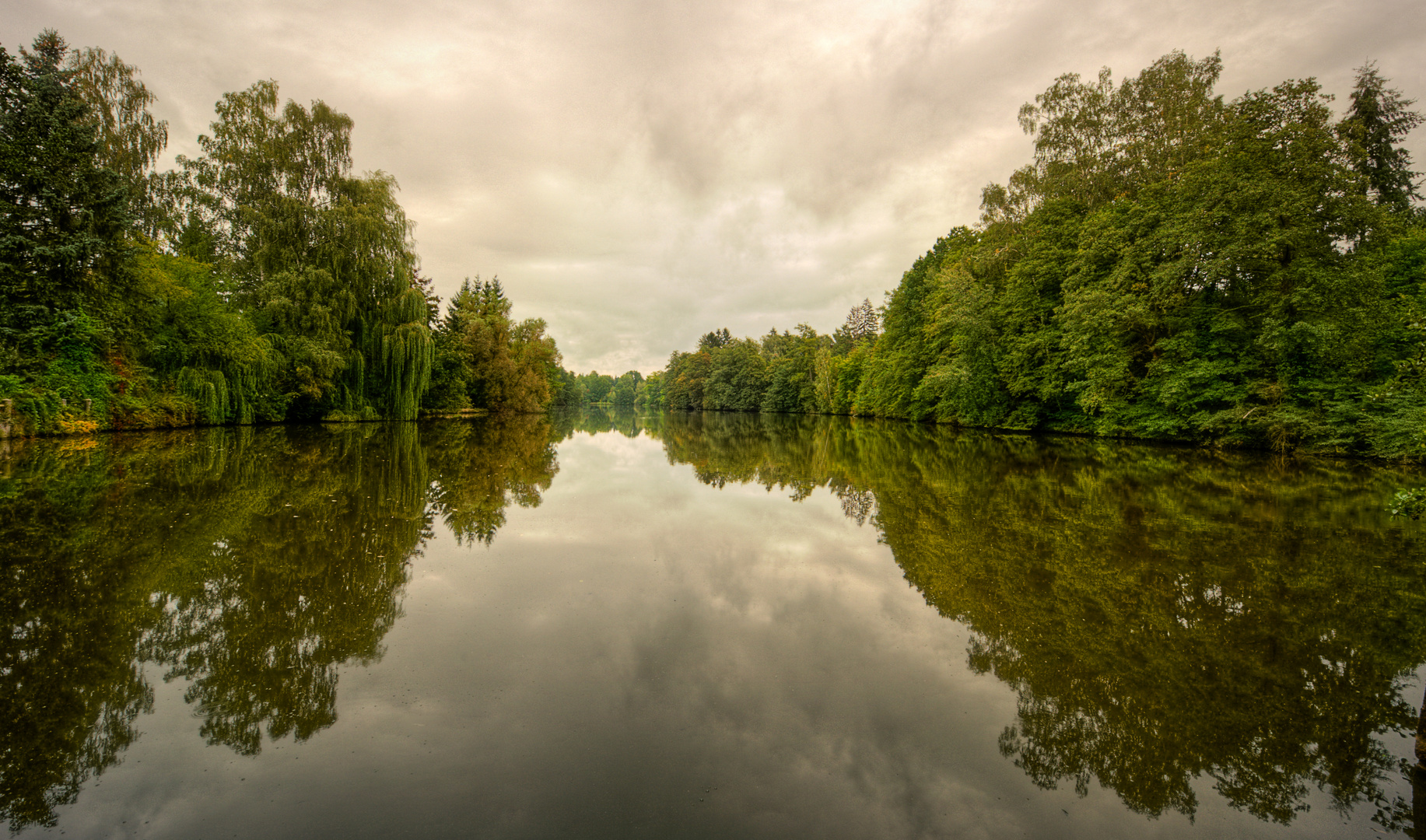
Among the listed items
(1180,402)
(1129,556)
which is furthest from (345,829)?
(1180,402)

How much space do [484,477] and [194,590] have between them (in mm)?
6641

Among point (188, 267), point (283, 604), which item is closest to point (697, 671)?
point (283, 604)

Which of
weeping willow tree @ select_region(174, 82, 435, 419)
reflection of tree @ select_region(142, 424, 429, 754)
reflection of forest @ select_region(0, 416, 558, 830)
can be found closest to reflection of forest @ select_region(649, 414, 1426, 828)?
reflection of tree @ select_region(142, 424, 429, 754)

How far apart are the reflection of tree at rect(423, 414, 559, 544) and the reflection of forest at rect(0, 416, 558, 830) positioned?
7 centimetres

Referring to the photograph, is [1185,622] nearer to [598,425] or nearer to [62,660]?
[62,660]

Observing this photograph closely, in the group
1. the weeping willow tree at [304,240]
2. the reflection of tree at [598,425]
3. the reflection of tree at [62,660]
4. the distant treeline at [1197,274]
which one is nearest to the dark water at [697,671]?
the reflection of tree at [62,660]

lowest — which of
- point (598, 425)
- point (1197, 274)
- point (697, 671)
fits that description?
point (598, 425)

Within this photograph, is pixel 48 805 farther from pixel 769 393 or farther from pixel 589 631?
pixel 769 393

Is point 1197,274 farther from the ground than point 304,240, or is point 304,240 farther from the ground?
point 304,240

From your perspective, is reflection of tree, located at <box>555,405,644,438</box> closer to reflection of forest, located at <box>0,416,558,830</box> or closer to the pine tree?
reflection of forest, located at <box>0,416,558,830</box>

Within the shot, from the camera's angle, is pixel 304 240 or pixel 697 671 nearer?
pixel 697 671

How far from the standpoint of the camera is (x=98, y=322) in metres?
15.5

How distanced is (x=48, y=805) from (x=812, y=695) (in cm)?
346

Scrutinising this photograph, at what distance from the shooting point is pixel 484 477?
11273 mm
